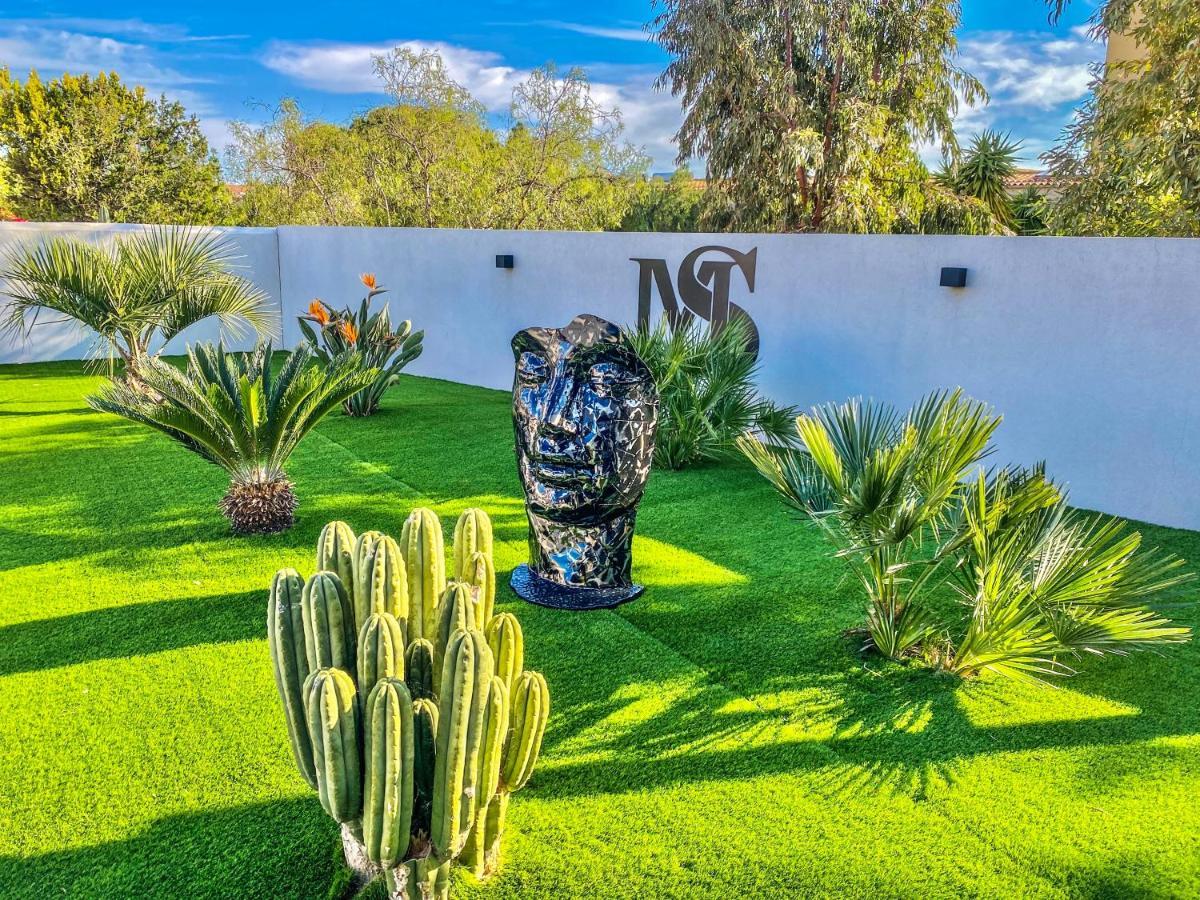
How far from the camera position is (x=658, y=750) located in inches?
128

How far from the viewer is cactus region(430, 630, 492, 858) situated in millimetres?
2072

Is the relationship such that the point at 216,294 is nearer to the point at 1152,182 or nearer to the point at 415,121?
the point at 1152,182

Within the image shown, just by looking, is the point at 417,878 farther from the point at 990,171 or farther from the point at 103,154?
the point at 103,154

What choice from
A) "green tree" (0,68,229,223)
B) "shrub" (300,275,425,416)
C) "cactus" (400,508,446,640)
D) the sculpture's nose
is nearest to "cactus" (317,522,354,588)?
"cactus" (400,508,446,640)

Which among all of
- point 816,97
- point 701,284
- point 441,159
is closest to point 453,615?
point 701,284

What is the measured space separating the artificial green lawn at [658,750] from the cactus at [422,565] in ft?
2.65

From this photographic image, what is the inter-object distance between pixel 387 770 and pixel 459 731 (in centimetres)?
19

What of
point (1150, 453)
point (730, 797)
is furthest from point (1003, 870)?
point (1150, 453)

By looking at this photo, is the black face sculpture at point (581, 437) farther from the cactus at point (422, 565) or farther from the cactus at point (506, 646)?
the cactus at point (506, 646)

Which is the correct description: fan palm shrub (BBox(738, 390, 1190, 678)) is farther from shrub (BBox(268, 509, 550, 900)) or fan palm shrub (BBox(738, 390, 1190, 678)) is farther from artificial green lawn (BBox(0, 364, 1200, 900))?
shrub (BBox(268, 509, 550, 900))

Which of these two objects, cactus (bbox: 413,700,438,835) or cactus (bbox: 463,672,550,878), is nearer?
cactus (bbox: 413,700,438,835)

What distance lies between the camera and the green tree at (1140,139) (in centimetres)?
926

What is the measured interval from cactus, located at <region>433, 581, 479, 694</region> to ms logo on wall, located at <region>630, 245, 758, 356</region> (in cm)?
620

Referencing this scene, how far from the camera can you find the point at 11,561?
16.7 ft
